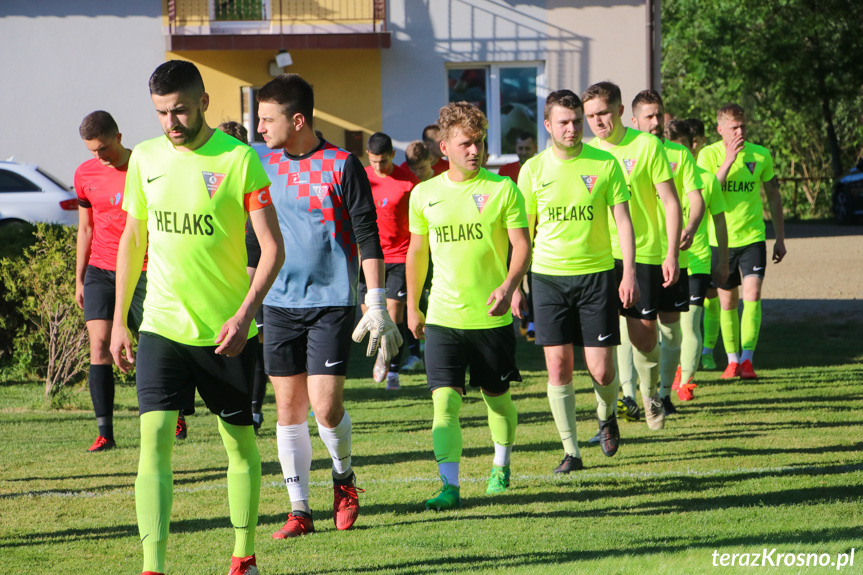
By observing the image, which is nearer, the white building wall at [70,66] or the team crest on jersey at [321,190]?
the team crest on jersey at [321,190]

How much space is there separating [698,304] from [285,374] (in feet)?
18.1

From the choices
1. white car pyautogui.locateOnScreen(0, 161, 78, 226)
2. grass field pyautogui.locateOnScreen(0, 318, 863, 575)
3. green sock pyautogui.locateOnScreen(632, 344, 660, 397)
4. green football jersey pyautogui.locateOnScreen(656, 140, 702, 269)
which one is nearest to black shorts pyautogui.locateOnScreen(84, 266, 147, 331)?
grass field pyautogui.locateOnScreen(0, 318, 863, 575)

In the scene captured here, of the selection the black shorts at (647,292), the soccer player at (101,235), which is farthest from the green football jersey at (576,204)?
the soccer player at (101,235)

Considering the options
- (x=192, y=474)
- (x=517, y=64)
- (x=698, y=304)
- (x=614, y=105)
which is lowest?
(x=192, y=474)

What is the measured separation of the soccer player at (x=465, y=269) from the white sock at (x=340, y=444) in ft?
1.84

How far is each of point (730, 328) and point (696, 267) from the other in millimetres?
1093

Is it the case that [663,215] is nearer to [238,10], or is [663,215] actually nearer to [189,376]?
[189,376]

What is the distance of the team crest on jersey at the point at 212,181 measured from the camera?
4.36 meters

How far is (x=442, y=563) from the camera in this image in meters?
4.80

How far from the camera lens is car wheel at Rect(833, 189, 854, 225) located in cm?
3164

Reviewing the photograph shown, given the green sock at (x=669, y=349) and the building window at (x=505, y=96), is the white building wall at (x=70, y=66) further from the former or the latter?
the green sock at (x=669, y=349)

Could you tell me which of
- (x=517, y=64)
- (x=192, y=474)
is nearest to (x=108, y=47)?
(x=517, y=64)

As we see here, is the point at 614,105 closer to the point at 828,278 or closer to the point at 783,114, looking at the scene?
the point at 828,278

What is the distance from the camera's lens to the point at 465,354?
6105mm
